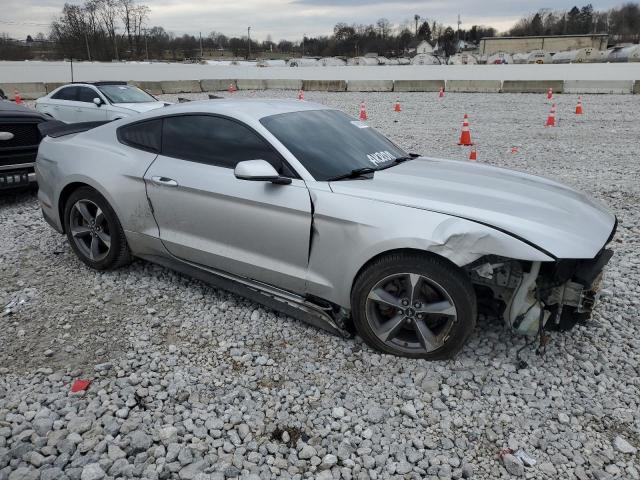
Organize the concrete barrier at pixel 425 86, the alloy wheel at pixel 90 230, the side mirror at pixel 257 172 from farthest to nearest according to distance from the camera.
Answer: the concrete barrier at pixel 425 86 → the alloy wheel at pixel 90 230 → the side mirror at pixel 257 172

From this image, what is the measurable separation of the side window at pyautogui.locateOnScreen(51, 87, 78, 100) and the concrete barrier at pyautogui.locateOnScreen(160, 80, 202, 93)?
15565 mm

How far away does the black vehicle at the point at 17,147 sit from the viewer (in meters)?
6.16

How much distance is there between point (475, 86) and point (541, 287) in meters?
25.3

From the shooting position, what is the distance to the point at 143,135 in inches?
162

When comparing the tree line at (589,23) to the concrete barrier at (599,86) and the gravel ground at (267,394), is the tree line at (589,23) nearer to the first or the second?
the concrete barrier at (599,86)

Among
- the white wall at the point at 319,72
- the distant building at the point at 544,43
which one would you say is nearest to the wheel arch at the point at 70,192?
the white wall at the point at 319,72

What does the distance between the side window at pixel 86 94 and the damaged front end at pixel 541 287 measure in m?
10.8

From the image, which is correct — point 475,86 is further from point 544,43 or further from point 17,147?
point 544,43

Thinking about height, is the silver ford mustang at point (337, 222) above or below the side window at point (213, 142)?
below

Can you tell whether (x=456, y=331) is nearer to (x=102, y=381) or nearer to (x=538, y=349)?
(x=538, y=349)

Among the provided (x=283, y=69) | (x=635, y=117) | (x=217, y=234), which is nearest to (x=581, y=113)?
(x=635, y=117)

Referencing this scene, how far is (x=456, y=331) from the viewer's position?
3.00m

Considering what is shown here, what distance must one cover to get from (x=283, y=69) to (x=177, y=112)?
3293cm

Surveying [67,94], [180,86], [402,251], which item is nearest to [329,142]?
[402,251]
